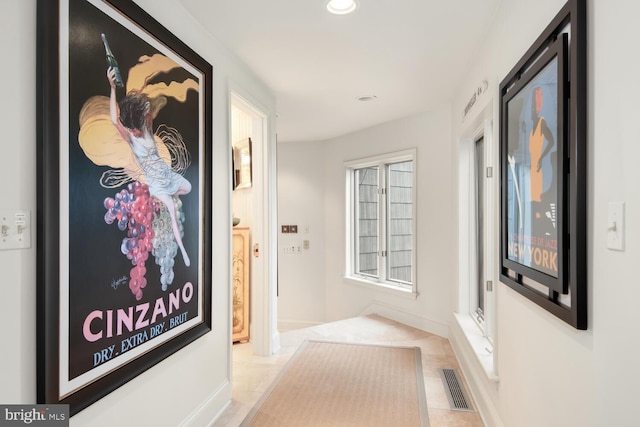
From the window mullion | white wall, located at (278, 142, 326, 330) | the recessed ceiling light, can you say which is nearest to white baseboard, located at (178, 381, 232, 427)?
the recessed ceiling light

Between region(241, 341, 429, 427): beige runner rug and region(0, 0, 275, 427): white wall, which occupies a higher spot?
region(0, 0, 275, 427): white wall

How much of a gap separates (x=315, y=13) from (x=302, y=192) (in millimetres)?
3753

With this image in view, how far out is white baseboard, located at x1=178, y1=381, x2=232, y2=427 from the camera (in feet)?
7.02

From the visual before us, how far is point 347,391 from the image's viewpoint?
281 cm

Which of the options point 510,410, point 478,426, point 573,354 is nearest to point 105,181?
point 573,354

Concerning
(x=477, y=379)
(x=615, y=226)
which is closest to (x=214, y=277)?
(x=477, y=379)

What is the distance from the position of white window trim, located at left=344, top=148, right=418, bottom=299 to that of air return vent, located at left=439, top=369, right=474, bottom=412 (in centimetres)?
132

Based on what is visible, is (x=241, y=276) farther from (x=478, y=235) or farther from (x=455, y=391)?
(x=478, y=235)

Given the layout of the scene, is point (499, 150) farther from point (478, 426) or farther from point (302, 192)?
point (302, 192)

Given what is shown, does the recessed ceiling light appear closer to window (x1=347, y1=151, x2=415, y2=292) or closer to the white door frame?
the white door frame

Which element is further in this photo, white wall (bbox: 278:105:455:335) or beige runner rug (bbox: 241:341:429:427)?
white wall (bbox: 278:105:455:335)

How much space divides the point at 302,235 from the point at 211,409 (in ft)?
11.6

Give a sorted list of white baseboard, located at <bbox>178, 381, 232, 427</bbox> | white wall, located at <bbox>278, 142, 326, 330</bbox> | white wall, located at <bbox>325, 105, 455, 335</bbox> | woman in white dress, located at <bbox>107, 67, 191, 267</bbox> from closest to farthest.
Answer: woman in white dress, located at <bbox>107, 67, 191, 267</bbox>
white baseboard, located at <bbox>178, 381, 232, 427</bbox>
white wall, located at <bbox>325, 105, 455, 335</bbox>
white wall, located at <bbox>278, 142, 326, 330</bbox>

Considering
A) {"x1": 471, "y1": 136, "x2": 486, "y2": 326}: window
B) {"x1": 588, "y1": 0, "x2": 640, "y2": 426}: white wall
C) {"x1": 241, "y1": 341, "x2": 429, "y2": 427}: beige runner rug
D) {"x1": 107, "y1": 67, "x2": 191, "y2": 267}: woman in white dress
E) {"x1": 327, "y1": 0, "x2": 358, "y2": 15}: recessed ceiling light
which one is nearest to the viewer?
{"x1": 588, "y1": 0, "x2": 640, "y2": 426}: white wall
